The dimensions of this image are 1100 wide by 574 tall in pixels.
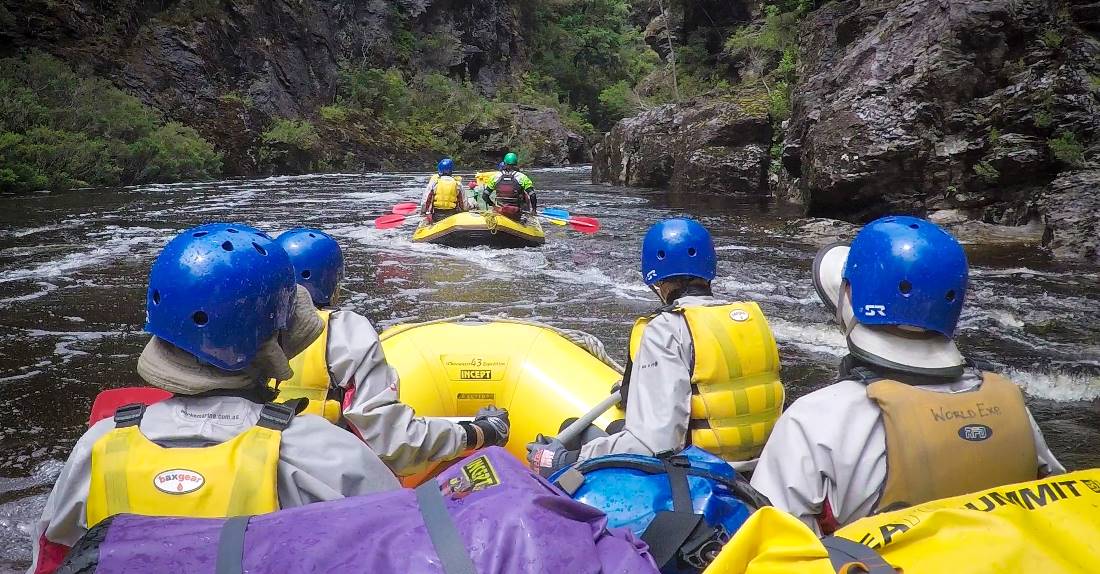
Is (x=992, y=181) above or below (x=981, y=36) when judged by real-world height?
below

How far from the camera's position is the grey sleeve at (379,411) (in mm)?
2172

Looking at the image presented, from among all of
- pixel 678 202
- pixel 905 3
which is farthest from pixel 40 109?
pixel 905 3

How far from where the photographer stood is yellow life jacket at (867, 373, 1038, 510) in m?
1.48

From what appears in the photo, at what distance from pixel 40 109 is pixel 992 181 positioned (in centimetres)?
1832

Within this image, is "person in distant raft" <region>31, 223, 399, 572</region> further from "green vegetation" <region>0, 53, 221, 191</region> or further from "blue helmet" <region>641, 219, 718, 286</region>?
"green vegetation" <region>0, 53, 221, 191</region>

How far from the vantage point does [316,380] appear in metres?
2.50

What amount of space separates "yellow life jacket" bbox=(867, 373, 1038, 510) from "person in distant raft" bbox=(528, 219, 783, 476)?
0.88 metres

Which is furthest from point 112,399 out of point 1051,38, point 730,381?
point 1051,38

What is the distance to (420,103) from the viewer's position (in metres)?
33.1

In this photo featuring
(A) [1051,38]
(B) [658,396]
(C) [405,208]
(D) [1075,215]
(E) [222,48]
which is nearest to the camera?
(B) [658,396]

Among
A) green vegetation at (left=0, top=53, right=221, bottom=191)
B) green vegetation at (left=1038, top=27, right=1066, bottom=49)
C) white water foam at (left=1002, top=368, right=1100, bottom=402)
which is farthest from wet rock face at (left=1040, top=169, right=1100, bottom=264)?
green vegetation at (left=0, top=53, right=221, bottom=191)

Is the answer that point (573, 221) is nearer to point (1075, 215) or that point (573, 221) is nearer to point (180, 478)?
point (1075, 215)

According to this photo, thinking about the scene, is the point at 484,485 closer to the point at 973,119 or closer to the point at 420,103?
the point at 973,119

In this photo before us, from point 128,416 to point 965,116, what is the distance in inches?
482
